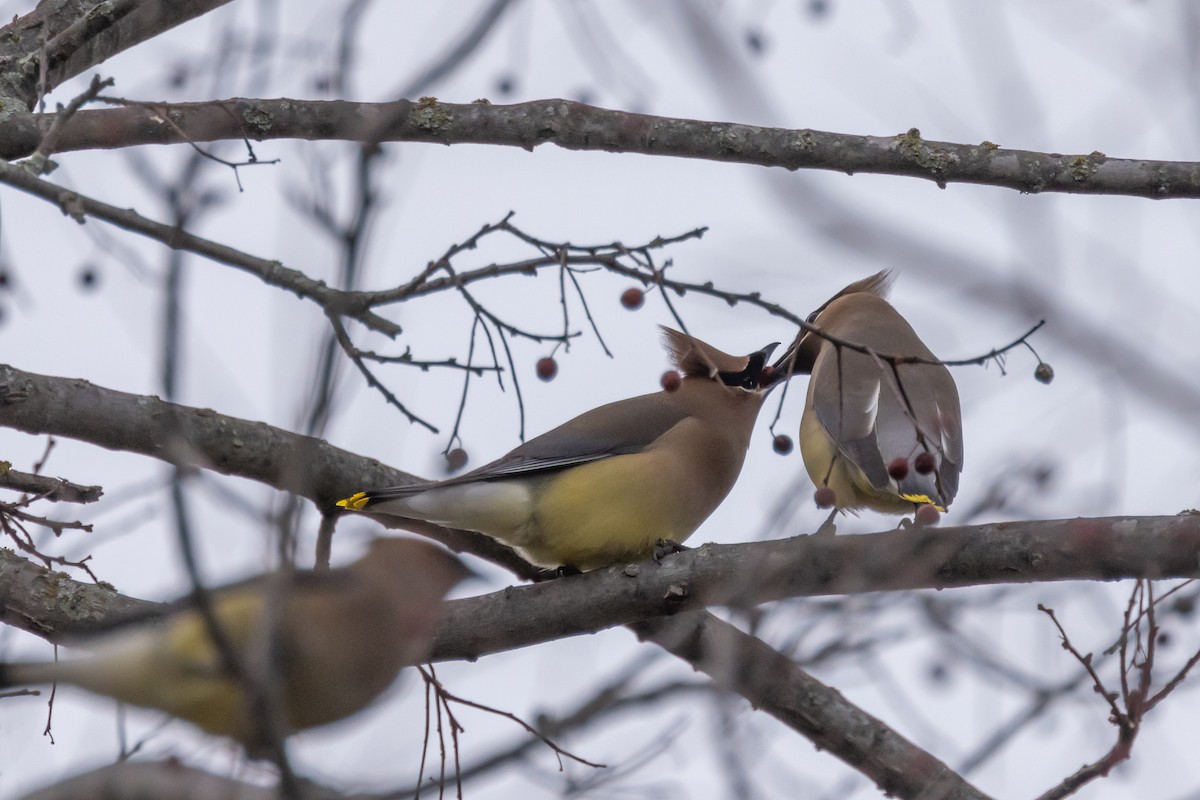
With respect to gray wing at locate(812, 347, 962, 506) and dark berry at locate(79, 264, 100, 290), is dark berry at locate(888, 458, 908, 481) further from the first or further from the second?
dark berry at locate(79, 264, 100, 290)

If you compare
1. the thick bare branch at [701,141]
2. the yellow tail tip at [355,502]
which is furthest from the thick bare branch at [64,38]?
the yellow tail tip at [355,502]

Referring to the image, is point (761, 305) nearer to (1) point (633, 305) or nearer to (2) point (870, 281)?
(1) point (633, 305)

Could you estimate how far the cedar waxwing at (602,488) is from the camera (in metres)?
4.14

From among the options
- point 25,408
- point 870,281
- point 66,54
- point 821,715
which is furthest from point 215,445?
point 870,281

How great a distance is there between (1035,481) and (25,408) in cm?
255

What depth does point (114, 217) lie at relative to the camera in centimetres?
329

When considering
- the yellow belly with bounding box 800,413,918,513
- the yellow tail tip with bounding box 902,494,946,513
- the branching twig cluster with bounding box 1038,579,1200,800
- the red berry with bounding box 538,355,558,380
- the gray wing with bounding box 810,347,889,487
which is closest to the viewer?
the branching twig cluster with bounding box 1038,579,1200,800

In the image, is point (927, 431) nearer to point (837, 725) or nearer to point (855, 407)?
point (855, 407)

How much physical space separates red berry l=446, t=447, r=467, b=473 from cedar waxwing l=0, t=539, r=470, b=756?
603 mm

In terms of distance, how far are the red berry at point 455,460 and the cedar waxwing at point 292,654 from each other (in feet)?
1.98

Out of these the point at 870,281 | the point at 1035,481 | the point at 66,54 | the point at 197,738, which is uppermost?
the point at 870,281

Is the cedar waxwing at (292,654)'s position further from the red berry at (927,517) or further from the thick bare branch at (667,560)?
the red berry at (927,517)

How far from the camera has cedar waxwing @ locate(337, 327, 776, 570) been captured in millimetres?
4145

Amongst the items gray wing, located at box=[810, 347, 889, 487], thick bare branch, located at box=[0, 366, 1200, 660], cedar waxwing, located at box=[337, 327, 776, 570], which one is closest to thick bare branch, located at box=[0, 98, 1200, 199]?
cedar waxwing, located at box=[337, 327, 776, 570]
